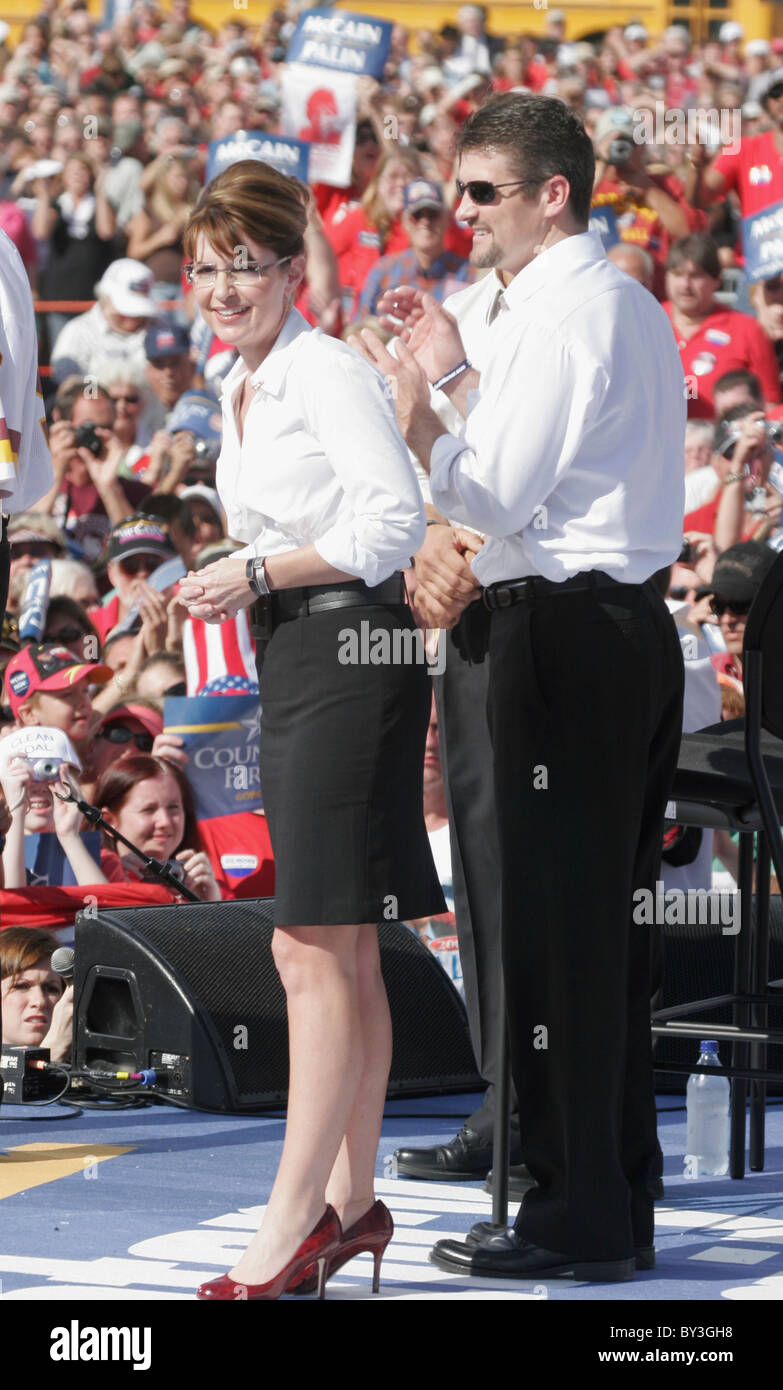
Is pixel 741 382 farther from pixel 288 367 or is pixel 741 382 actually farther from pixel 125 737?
pixel 288 367

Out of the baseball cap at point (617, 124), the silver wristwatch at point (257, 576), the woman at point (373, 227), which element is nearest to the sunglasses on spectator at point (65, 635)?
the woman at point (373, 227)

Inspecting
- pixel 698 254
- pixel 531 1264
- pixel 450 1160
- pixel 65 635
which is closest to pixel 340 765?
pixel 531 1264

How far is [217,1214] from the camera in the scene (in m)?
3.67

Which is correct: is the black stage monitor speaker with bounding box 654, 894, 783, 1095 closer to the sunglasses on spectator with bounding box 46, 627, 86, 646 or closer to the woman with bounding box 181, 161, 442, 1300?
the woman with bounding box 181, 161, 442, 1300

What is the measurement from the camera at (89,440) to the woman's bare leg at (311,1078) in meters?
6.41

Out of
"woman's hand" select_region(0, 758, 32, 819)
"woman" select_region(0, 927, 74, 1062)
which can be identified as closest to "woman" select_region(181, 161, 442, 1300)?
"woman" select_region(0, 927, 74, 1062)

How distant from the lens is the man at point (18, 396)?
3979 millimetres

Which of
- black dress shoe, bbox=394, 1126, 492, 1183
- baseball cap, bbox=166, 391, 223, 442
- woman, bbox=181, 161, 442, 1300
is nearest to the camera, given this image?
woman, bbox=181, 161, 442, 1300

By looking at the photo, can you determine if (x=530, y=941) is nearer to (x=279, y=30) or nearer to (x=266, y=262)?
(x=266, y=262)

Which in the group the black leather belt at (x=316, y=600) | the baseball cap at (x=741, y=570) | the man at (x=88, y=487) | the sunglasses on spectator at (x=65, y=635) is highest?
the man at (x=88, y=487)

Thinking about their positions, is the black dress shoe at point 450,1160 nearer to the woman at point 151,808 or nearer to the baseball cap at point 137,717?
the woman at point 151,808

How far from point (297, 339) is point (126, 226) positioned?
29.5 ft

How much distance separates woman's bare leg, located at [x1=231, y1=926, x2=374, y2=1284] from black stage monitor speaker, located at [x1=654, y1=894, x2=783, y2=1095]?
231 centimetres

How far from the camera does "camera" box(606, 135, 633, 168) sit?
1005cm
